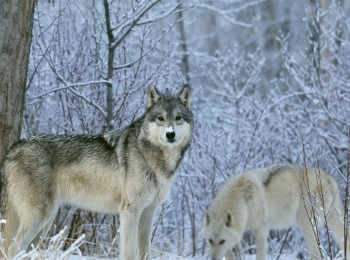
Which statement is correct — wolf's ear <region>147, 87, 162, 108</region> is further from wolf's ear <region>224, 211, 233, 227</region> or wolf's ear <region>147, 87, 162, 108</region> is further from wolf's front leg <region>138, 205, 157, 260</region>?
wolf's ear <region>224, 211, 233, 227</region>

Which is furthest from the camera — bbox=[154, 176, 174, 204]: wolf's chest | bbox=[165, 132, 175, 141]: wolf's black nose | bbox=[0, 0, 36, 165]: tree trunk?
bbox=[0, 0, 36, 165]: tree trunk

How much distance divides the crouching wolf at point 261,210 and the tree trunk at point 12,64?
2.77 m

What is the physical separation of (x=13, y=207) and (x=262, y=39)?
17.7m

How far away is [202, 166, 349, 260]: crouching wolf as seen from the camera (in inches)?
260

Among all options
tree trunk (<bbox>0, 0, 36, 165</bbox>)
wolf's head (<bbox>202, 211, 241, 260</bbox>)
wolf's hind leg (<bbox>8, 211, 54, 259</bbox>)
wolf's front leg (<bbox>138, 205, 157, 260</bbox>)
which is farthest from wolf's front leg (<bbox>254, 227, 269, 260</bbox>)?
tree trunk (<bbox>0, 0, 36, 165</bbox>)

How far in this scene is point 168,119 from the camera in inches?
194

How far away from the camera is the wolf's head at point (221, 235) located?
652 cm

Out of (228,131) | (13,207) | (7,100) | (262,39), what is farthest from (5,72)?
(262,39)

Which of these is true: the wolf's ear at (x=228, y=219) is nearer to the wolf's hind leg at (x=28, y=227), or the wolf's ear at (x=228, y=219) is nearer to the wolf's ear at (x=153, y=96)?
the wolf's ear at (x=153, y=96)

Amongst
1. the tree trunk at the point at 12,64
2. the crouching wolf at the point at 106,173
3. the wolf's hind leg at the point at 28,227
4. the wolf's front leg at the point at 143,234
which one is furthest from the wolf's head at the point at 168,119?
the tree trunk at the point at 12,64

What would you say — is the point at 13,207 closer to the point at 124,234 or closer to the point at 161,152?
the point at 124,234

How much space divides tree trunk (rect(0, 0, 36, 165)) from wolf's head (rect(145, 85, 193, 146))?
5.00ft

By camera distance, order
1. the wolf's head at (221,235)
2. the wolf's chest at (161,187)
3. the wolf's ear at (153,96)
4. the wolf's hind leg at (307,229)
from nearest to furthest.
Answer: the wolf's chest at (161,187) < the wolf's ear at (153,96) < the wolf's head at (221,235) < the wolf's hind leg at (307,229)

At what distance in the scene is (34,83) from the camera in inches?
291
